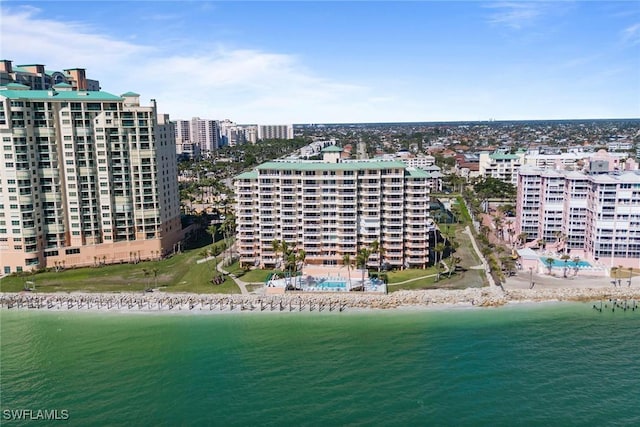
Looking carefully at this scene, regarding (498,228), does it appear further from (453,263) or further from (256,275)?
(256,275)

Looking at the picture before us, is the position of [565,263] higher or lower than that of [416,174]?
lower

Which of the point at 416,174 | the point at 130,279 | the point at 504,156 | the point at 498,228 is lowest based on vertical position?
the point at 130,279

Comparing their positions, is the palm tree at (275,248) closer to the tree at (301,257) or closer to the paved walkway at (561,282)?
the tree at (301,257)

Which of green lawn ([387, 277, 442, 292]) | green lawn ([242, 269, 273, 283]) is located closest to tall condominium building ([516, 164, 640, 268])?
green lawn ([387, 277, 442, 292])

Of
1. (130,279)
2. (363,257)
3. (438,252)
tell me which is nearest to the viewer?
(363,257)

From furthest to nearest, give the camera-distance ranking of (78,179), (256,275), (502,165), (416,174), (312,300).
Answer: (502,165) < (78,179) < (256,275) < (416,174) < (312,300)

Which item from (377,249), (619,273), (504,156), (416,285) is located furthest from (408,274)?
(504,156)

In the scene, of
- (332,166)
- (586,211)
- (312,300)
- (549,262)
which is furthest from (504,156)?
(312,300)

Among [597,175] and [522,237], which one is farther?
[522,237]
